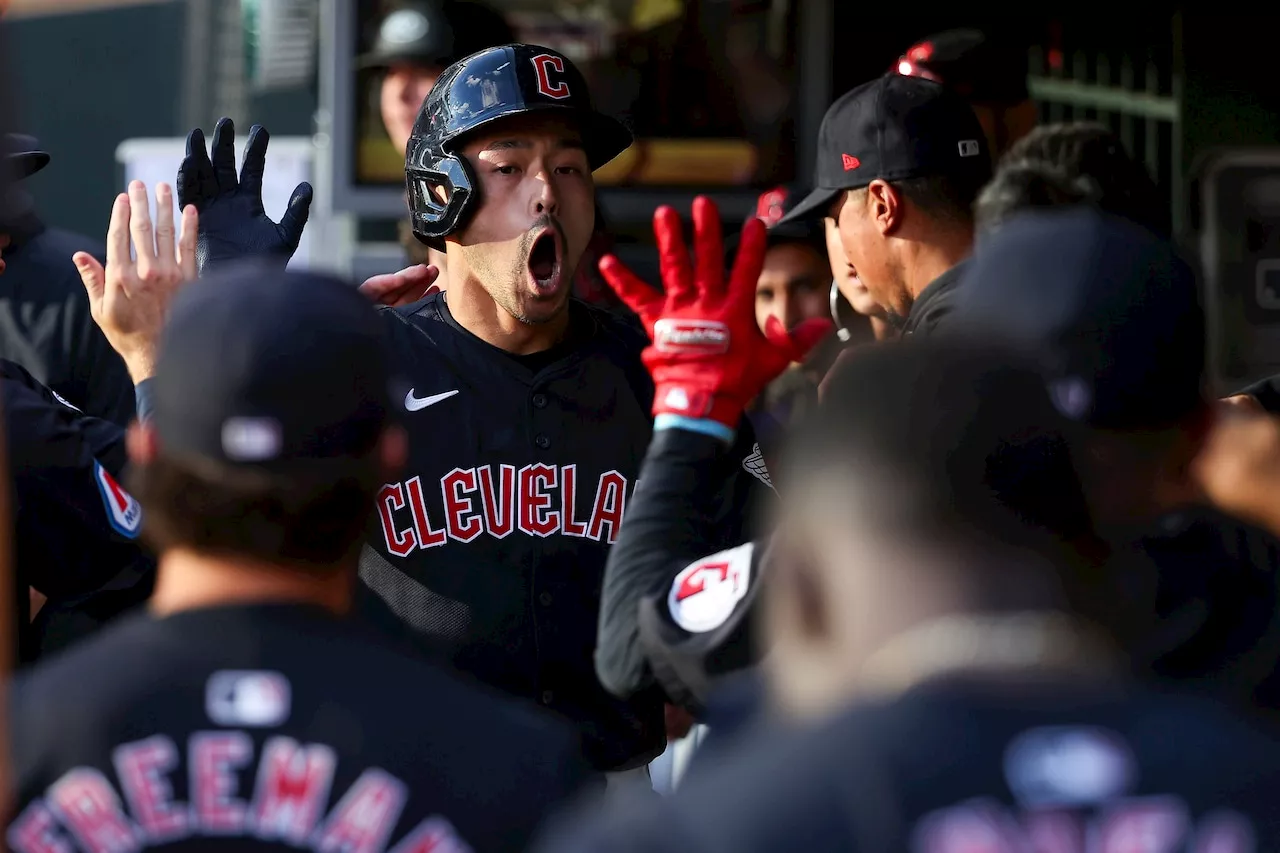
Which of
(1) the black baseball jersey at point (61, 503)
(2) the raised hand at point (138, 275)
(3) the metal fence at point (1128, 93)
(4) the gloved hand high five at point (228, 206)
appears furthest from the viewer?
(3) the metal fence at point (1128, 93)

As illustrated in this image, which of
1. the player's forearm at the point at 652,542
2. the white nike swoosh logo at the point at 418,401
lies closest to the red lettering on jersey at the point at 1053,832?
the player's forearm at the point at 652,542

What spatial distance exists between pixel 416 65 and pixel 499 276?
2.80 meters

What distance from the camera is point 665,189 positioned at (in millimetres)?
7262

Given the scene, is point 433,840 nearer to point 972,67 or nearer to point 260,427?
point 260,427

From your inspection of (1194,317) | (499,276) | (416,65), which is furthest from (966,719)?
(416,65)

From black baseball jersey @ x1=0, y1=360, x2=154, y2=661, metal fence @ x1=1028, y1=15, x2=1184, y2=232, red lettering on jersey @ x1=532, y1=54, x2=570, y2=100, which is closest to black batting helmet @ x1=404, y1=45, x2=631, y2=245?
red lettering on jersey @ x1=532, y1=54, x2=570, y2=100

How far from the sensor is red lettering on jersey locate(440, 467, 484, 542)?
349cm

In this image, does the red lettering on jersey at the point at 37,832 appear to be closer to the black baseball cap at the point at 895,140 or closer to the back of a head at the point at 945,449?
the back of a head at the point at 945,449

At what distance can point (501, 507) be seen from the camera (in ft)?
11.5

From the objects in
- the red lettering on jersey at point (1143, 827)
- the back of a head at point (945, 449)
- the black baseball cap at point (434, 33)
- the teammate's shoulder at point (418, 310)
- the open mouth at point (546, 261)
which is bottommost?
the teammate's shoulder at point (418, 310)

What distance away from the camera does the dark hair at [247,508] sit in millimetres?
1982

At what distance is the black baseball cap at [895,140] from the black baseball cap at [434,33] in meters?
2.48

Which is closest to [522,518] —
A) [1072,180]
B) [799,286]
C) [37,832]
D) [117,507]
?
[117,507]

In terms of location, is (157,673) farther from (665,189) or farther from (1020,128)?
(665,189)
